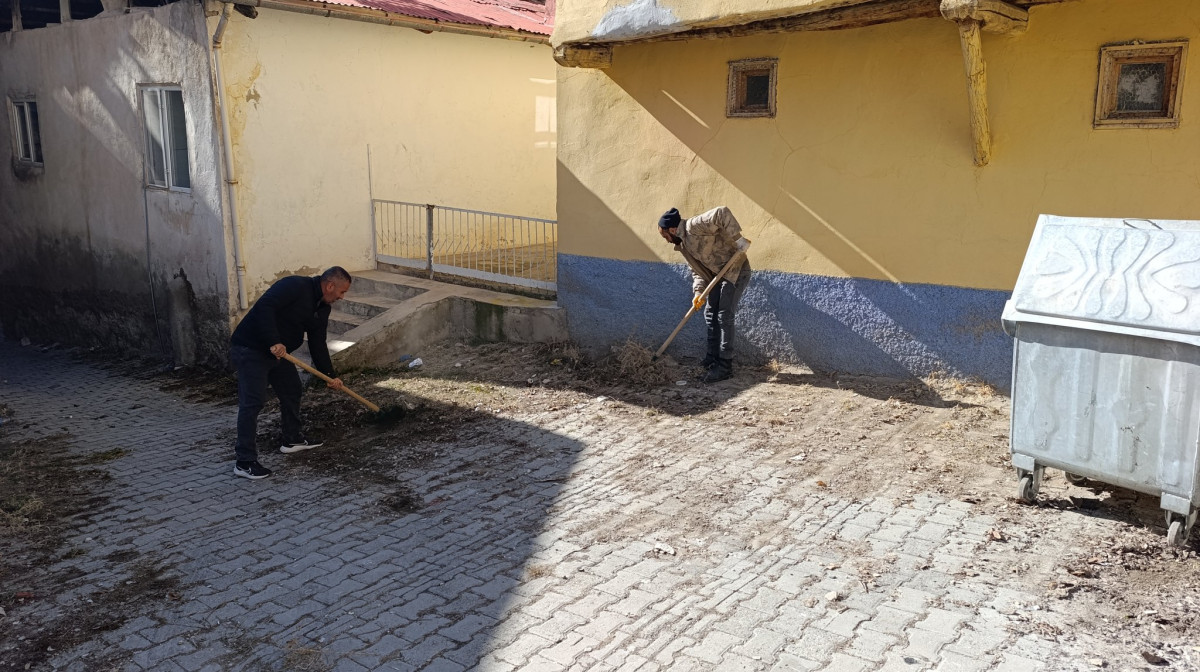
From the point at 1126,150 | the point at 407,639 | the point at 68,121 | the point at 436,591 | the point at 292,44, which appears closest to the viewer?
the point at 407,639

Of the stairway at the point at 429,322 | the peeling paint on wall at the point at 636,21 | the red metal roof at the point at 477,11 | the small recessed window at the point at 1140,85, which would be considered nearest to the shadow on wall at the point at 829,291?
the peeling paint on wall at the point at 636,21

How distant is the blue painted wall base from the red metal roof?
367 cm

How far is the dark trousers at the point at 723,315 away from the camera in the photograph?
8.05 m

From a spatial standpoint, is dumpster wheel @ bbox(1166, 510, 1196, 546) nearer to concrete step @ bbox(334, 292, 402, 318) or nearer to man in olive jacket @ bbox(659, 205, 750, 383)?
man in olive jacket @ bbox(659, 205, 750, 383)

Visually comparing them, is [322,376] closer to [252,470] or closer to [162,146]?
[252,470]

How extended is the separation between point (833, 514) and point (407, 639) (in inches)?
104

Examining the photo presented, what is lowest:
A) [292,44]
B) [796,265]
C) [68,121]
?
[796,265]

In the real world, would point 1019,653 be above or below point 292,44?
below

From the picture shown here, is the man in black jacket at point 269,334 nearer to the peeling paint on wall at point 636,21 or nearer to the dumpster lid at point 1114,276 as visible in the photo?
the peeling paint on wall at point 636,21

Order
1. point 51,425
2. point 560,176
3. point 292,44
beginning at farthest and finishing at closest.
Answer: point 292,44, point 560,176, point 51,425

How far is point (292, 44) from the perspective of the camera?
33.4 feet

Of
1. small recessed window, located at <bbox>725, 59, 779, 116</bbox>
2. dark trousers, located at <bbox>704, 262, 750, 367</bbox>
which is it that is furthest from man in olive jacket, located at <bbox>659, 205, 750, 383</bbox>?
small recessed window, located at <bbox>725, 59, 779, 116</bbox>

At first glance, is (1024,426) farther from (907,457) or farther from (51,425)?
(51,425)

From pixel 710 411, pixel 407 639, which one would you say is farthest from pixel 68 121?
pixel 407 639
